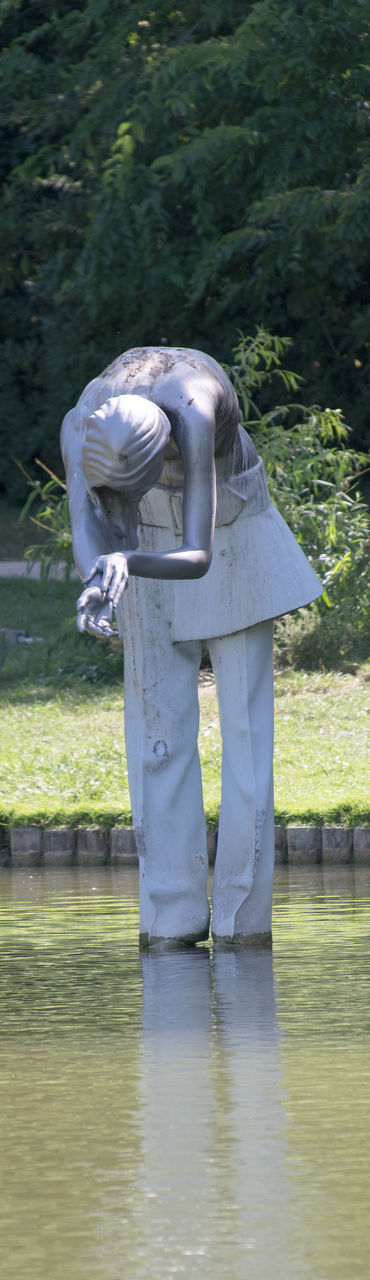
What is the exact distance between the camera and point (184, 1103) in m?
3.45

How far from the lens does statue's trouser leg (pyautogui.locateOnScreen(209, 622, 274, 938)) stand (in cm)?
500

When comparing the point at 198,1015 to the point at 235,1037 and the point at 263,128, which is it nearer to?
the point at 235,1037

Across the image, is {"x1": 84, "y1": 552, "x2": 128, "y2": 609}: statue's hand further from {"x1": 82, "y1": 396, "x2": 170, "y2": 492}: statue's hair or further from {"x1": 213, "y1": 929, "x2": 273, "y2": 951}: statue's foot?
{"x1": 213, "y1": 929, "x2": 273, "y2": 951}: statue's foot

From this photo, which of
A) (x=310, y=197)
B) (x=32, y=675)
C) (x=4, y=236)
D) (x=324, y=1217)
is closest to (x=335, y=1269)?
(x=324, y=1217)

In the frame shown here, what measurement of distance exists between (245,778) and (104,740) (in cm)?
422

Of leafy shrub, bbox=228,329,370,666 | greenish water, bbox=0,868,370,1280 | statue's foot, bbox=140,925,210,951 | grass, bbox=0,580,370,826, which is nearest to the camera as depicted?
greenish water, bbox=0,868,370,1280

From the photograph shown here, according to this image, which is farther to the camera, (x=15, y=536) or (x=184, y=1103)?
(x=15, y=536)

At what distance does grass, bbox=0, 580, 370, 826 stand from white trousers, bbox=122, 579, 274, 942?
200 centimetres

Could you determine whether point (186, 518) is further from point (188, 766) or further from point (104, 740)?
point (104, 740)

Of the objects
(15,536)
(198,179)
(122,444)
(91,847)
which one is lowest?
(15,536)

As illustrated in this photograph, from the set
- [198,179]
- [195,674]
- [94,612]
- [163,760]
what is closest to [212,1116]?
[94,612]

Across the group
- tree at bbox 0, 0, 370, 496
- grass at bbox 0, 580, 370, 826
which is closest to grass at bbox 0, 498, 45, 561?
tree at bbox 0, 0, 370, 496

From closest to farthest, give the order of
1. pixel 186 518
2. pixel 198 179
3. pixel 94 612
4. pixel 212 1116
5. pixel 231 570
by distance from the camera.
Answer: pixel 212 1116
pixel 94 612
pixel 186 518
pixel 231 570
pixel 198 179

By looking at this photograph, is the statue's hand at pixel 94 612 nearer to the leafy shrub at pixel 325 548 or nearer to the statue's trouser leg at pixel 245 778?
the statue's trouser leg at pixel 245 778
